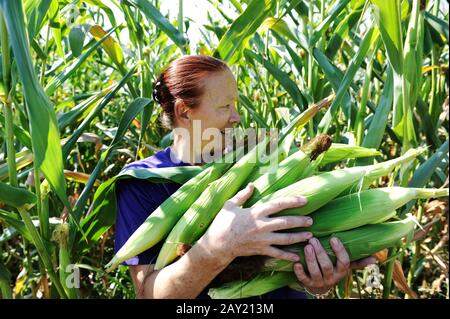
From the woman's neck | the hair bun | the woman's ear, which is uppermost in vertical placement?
the hair bun

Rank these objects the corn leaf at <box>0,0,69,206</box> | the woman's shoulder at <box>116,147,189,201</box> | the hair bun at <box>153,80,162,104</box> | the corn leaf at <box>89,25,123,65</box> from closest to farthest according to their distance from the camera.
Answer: the corn leaf at <box>0,0,69,206</box>
the woman's shoulder at <box>116,147,189,201</box>
the hair bun at <box>153,80,162,104</box>
the corn leaf at <box>89,25,123,65</box>

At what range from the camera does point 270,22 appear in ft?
4.49

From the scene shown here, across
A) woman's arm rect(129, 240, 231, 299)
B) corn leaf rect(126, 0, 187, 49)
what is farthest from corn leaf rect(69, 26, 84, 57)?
woman's arm rect(129, 240, 231, 299)

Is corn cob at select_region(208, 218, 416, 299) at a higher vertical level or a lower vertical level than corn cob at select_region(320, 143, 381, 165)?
lower

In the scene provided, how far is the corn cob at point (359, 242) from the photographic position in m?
0.90

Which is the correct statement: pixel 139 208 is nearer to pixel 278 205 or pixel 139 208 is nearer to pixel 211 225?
pixel 211 225

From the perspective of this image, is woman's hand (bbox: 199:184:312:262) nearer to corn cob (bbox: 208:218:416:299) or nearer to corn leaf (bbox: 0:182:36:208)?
corn cob (bbox: 208:218:416:299)

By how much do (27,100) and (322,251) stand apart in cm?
48

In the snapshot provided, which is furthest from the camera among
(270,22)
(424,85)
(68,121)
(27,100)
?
(424,85)

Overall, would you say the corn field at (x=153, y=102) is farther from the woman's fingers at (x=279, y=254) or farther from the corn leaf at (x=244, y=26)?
the woman's fingers at (x=279, y=254)

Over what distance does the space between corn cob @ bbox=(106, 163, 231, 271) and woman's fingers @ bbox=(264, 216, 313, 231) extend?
155mm

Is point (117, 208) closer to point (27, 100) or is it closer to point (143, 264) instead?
point (143, 264)

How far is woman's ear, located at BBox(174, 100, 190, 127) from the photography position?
118 centimetres
